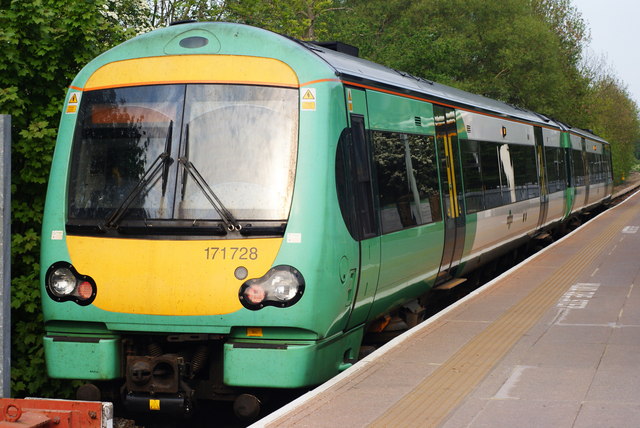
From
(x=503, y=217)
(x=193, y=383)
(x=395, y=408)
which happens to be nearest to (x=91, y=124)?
(x=193, y=383)

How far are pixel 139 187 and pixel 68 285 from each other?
91 cm

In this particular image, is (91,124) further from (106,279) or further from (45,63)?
(45,63)

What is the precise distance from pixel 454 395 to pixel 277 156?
2.14 m

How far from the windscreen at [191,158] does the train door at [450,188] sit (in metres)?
4.14

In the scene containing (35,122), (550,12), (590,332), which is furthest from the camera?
(550,12)

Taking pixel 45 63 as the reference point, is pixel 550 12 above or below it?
above

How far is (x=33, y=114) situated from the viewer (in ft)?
33.9

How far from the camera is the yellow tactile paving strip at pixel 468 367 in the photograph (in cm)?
573

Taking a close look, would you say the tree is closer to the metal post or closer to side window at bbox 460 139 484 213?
side window at bbox 460 139 484 213

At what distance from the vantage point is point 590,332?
344 inches

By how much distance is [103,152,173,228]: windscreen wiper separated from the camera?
670cm

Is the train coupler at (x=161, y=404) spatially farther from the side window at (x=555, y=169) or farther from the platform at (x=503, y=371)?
the side window at (x=555, y=169)

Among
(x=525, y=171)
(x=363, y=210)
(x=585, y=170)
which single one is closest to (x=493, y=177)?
(x=525, y=171)

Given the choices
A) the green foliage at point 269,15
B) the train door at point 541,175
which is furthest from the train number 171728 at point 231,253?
the green foliage at point 269,15
